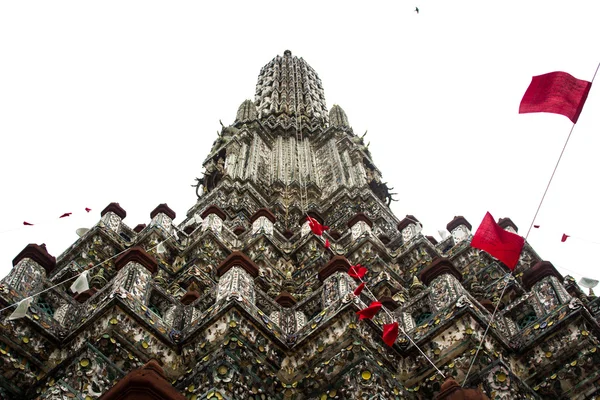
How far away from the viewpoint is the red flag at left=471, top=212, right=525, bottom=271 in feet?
37.1

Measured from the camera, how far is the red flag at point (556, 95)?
33.4 feet

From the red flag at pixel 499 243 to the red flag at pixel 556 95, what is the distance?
2.18m

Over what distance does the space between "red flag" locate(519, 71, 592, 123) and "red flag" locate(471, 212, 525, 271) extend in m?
A: 2.18

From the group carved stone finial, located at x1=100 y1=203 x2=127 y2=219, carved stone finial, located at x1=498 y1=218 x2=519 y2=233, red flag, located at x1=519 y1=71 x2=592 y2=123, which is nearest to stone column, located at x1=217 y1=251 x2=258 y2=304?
red flag, located at x1=519 y1=71 x2=592 y2=123

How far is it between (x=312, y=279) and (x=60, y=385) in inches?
310

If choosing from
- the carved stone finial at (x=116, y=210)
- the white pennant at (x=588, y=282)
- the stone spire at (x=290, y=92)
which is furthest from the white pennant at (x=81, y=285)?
the stone spire at (x=290, y=92)

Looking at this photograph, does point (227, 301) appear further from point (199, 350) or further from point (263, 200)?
point (263, 200)

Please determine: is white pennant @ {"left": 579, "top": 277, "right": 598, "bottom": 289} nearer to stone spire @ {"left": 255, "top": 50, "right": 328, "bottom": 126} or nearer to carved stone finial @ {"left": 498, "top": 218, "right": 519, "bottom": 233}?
carved stone finial @ {"left": 498, "top": 218, "right": 519, "bottom": 233}

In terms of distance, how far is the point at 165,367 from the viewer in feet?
33.6

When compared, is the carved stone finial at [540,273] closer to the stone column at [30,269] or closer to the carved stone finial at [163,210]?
the stone column at [30,269]

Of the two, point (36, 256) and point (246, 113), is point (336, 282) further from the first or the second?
point (246, 113)

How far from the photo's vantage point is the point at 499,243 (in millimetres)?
11406

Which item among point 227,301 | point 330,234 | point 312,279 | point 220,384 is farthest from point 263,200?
point 220,384

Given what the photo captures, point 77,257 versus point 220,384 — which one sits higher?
point 77,257
